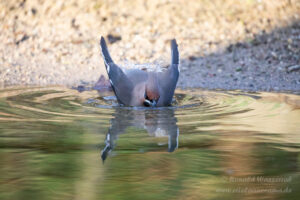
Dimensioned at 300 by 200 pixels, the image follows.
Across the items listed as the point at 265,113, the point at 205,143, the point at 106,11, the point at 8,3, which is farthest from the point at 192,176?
the point at 8,3

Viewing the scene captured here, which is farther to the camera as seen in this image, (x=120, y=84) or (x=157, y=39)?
(x=157, y=39)

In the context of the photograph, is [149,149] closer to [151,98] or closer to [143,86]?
[151,98]

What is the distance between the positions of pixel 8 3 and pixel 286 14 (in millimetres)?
4944

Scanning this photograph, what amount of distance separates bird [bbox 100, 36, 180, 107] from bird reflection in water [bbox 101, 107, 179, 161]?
159 millimetres

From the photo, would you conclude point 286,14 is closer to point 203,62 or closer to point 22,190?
point 203,62

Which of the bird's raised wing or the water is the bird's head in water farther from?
the bird's raised wing

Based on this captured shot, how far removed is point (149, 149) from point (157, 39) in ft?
16.4

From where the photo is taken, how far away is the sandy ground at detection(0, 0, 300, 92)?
7.97m

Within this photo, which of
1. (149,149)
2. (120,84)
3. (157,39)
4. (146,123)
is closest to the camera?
(149,149)

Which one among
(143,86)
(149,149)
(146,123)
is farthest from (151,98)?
(149,149)

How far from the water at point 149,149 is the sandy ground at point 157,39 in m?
1.70

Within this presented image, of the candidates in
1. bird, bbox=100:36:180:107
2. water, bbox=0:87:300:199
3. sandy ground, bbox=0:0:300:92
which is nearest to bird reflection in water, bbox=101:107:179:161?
water, bbox=0:87:300:199

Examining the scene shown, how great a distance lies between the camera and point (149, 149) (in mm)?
4066

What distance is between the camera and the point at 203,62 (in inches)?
332
